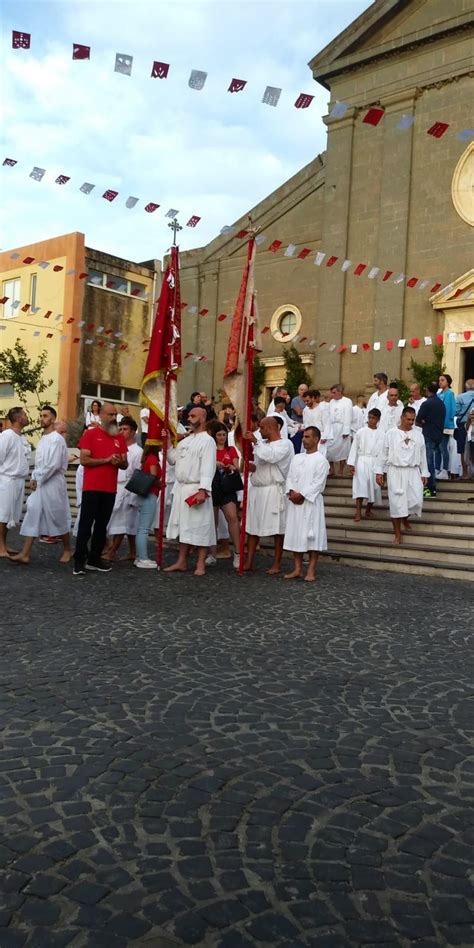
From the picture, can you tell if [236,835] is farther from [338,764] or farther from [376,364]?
[376,364]

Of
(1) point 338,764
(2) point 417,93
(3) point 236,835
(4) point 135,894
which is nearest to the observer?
(4) point 135,894

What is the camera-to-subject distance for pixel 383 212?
77.2ft

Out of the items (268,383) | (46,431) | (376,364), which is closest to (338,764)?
(46,431)

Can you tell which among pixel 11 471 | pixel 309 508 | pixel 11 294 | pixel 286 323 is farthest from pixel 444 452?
pixel 11 294

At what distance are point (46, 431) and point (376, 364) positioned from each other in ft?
49.7

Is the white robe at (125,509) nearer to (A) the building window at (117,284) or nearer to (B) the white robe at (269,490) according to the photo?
(B) the white robe at (269,490)

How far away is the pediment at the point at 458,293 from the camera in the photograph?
21328mm

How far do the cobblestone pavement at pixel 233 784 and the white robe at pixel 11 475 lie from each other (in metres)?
3.74

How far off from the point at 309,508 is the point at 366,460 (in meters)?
3.37

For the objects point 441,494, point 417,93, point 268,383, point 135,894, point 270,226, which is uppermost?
point 417,93

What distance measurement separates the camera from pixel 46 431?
9.86 m

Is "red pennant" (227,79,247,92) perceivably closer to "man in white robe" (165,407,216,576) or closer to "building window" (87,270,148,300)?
"man in white robe" (165,407,216,576)

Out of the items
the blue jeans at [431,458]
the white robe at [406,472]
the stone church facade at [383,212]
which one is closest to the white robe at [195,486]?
the white robe at [406,472]

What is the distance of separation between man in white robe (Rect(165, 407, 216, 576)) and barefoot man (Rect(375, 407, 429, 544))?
2851 mm
